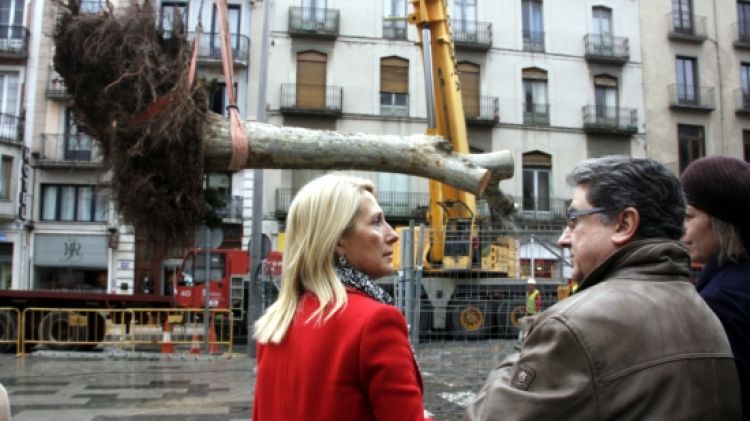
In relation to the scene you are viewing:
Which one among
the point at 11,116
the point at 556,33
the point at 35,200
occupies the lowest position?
the point at 35,200

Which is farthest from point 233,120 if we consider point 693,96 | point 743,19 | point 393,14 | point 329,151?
point 743,19

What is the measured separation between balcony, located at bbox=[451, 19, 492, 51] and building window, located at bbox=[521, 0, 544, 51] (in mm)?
1788

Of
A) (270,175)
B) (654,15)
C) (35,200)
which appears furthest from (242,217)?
(654,15)

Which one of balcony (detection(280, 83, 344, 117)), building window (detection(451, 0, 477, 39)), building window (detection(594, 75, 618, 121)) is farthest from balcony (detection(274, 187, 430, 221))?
building window (detection(594, 75, 618, 121))

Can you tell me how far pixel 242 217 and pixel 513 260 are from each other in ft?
50.8

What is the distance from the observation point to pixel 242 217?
25.2 m

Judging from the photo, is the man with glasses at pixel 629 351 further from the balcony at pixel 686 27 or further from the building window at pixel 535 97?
the balcony at pixel 686 27

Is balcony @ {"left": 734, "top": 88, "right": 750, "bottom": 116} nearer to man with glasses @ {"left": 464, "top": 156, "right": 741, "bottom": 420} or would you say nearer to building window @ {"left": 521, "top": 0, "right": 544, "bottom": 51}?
building window @ {"left": 521, "top": 0, "right": 544, "bottom": 51}

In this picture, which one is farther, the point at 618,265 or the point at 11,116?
the point at 11,116

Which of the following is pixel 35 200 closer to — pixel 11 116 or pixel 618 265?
pixel 11 116

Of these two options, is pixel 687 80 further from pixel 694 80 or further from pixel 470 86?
pixel 470 86

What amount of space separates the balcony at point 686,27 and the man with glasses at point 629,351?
30702 millimetres

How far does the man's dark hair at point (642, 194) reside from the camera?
1732 mm

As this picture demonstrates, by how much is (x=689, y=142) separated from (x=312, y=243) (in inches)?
1193
